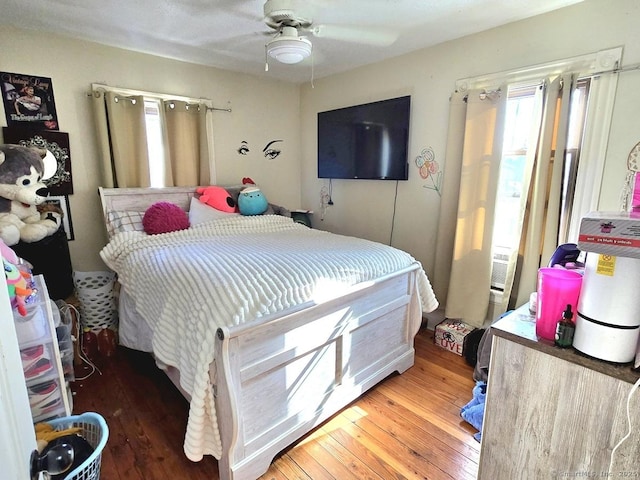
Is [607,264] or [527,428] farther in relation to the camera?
[527,428]

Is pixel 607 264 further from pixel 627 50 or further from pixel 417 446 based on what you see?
pixel 627 50

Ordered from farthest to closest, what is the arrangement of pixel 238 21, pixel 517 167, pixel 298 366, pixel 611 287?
pixel 517 167 → pixel 238 21 → pixel 298 366 → pixel 611 287

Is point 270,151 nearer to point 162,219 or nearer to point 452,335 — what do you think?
point 162,219

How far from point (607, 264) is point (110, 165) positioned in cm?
305

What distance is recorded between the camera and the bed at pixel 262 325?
1.34 meters

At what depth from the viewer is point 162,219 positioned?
2475 millimetres

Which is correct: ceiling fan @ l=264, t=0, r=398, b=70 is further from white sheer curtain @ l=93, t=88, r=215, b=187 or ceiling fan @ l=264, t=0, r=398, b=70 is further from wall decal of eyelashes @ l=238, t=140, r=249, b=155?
wall decal of eyelashes @ l=238, t=140, r=249, b=155

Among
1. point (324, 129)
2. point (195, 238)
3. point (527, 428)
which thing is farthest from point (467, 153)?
point (195, 238)

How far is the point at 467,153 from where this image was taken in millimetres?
2377

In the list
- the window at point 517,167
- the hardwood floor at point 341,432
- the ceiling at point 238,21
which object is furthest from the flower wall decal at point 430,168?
the hardwood floor at point 341,432

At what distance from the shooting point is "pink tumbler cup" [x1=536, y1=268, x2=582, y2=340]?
3.12ft

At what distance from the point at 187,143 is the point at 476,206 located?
2.48 meters

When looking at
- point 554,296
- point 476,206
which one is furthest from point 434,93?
point 554,296

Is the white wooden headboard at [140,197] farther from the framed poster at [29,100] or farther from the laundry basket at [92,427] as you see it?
the laundry basket at [92,427]
